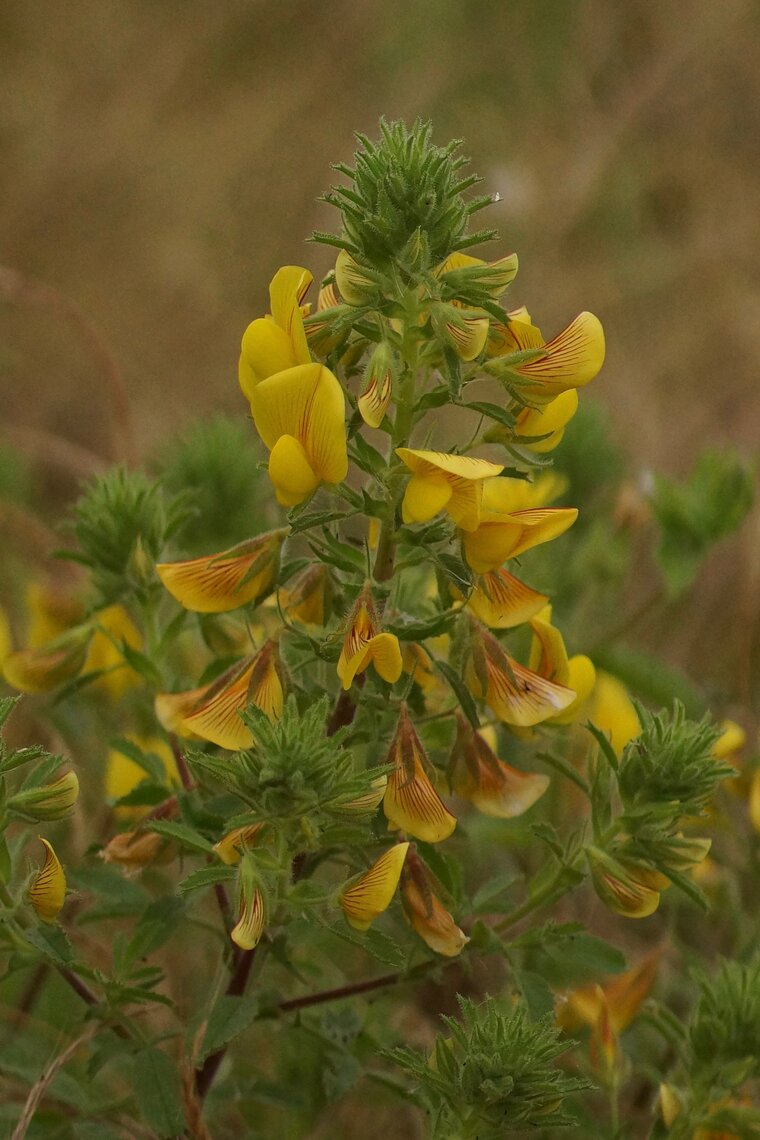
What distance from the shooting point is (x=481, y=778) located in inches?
40.6

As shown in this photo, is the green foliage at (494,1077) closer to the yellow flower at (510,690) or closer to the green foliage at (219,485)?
the yellow flower at (510,690)

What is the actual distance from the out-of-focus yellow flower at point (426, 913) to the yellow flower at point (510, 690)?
141 mm

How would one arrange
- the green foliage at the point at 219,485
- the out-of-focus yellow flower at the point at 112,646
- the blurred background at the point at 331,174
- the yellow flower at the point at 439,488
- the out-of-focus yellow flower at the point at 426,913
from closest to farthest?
the yellow flower at the point at 439,488 < the out-of-focus yellow flower at the point at 426,913 < the out-of-focus yellow flower at the point at 112,646 < the green foliage at the point at 219,485 < the blurred background at the point at 331,174

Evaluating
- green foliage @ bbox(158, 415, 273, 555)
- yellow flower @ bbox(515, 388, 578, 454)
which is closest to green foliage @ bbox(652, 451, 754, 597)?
green foliage @ bbox(158, 415, 273, 555)

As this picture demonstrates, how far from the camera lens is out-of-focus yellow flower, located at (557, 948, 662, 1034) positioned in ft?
4.16

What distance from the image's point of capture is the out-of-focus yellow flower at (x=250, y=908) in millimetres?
862

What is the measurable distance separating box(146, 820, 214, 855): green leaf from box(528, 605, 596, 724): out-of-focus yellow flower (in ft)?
1.00

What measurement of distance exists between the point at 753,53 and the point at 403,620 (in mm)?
4222

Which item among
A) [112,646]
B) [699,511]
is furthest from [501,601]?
[699,511]

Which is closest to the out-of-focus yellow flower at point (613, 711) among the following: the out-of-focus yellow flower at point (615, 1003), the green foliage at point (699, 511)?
the green foliage at point (699, 511)

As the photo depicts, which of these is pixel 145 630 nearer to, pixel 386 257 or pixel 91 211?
pixel 386 257

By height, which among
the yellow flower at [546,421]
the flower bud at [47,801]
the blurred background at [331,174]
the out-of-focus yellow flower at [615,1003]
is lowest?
the out-of-focus yellow flower at [615,1003]

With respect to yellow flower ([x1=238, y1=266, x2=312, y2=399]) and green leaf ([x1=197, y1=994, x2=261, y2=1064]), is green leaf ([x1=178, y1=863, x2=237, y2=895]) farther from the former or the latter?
yellow flower ([x1=238, y1=266, x2=312, y2=399])

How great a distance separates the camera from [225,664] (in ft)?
3.79
